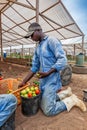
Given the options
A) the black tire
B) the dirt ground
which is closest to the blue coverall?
the dirt ground

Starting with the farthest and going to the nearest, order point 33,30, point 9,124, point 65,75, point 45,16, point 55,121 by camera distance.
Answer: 1. point 45,16
2. point 65,75
3. point 33,30
4. point 55,121
5. point 9,124

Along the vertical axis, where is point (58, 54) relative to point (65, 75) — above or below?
above

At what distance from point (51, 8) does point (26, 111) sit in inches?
223

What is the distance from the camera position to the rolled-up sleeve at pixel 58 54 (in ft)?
9.04

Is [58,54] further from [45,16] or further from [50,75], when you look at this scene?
[45,16]

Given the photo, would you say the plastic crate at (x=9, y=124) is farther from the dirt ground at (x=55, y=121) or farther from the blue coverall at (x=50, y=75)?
the blue coverall at (x=50, y=75)

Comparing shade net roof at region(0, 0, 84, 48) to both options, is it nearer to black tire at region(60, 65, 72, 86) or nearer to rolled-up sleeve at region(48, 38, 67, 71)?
black tire at region(60, 65, 72, 86)

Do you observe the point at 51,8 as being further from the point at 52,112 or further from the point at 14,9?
the point at 52,112

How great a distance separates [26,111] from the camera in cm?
296

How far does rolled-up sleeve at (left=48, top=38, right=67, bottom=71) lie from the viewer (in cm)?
275

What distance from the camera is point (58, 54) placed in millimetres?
2789

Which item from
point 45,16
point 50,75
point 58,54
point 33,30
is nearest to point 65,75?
point 50,75

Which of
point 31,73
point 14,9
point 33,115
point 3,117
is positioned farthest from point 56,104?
point 14,9

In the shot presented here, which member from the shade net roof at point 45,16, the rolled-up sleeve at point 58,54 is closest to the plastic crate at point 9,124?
the rolled-up sleeve at point 58,54
